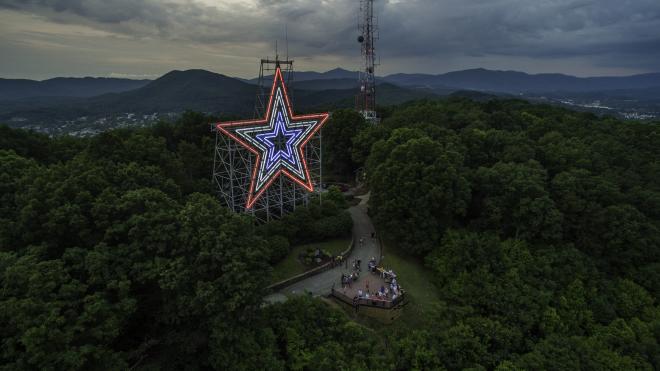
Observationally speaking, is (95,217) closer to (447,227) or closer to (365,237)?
(365,237)

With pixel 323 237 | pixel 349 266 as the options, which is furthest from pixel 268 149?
pixel 349 266

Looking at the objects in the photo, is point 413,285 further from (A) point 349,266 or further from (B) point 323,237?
(B) point 323,237

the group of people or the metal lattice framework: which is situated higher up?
the metal lattice framework

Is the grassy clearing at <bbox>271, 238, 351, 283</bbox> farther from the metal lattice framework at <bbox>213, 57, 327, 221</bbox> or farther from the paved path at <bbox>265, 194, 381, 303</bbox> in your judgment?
the metal lattice framework at <bbox>213, 57, 327, 221</bbox>

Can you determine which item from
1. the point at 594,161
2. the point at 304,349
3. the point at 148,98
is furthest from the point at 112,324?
the point at 148,98

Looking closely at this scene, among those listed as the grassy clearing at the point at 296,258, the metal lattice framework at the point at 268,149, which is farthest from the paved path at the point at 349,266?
the metal lattice framework at the point at 268,149

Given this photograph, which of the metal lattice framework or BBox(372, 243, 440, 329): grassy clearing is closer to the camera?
BBox(372, 243, 440, 329): grassy clearing

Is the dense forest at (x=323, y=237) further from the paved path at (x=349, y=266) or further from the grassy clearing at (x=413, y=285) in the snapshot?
the paved path at (x=349, y=266)

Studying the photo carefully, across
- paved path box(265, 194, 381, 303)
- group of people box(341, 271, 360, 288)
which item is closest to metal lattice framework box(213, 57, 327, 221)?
paved path box(265, 194, 381, 303)
